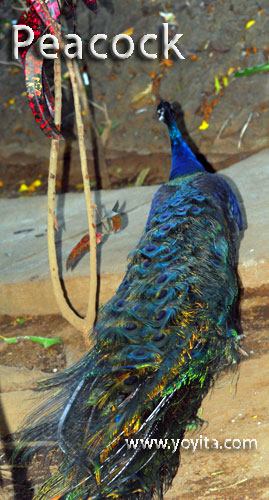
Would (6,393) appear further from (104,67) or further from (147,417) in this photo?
(104,67)

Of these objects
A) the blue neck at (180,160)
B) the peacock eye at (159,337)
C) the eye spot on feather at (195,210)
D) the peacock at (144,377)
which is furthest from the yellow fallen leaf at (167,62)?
the peacock eye at (159,337)

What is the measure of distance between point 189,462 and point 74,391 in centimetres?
67

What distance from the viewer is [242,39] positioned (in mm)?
6734

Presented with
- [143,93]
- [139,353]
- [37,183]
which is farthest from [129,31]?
[139,353]

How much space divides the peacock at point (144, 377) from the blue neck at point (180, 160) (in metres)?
1.59

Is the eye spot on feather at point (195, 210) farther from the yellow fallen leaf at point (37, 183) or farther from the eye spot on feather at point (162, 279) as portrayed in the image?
the yellow fallen leaf at point (37, 183)

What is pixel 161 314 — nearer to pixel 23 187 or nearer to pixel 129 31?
pixel 23 187

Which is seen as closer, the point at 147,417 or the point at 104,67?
the point at 147,417

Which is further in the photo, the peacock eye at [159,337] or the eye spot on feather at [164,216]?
the eye spot on feather at [164,216]

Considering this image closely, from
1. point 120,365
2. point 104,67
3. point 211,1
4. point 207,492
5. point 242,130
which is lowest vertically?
point 207,492

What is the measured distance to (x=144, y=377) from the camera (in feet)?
8.34

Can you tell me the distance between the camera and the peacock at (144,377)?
7.86 ft

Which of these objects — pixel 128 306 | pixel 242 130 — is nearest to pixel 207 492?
pixel 128 306

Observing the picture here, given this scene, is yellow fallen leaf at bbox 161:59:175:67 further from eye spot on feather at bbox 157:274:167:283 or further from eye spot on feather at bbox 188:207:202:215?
eye spot on feather at bbox 157:274:167:283
